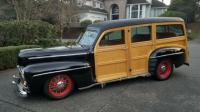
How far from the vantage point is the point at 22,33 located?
36.6 ft

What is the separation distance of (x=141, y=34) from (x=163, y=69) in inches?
56.4

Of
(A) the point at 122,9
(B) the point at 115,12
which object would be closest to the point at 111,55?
(A) the point at 122,9

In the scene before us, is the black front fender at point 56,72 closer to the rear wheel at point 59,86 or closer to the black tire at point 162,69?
the rear wheel at point 59,86

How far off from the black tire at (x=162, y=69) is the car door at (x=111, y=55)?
3.08ft

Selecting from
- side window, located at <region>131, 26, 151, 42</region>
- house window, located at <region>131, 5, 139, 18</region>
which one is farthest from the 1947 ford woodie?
house window, located at <region>131, 5, 139, 18</region>

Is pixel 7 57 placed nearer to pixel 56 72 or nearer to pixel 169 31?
pixel 56 72

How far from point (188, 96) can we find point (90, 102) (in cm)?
254

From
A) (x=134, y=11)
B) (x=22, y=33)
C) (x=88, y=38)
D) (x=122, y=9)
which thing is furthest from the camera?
(x=122, y=9)

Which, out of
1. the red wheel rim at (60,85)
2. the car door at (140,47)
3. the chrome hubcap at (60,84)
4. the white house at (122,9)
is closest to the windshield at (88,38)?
the car door at (140,47)

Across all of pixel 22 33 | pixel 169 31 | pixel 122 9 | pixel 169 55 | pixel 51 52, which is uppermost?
pixel 122 9

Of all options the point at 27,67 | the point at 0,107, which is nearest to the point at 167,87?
the point at 27,67

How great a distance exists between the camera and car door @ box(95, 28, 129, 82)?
591 cm

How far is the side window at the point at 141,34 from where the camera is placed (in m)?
6.28

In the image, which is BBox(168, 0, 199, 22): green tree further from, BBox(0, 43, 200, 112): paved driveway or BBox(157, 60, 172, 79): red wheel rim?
BBox(0, 43, 200, 112): paved driveway
